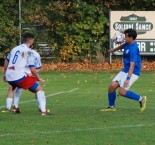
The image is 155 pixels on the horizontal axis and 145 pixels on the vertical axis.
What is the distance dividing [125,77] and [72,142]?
5.25 metres

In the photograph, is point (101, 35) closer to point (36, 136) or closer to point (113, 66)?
point (113, 66)

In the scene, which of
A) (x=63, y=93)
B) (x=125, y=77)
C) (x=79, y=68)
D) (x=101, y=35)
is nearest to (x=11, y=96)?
(x=125, y=77)

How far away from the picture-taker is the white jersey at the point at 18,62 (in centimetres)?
1561

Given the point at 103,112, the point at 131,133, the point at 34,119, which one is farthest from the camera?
the point at 103,112

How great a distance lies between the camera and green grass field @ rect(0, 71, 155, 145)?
38.4 feet

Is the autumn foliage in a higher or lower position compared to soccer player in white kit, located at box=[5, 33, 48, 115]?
lower

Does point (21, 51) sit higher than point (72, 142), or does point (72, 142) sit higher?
point (21, 51)

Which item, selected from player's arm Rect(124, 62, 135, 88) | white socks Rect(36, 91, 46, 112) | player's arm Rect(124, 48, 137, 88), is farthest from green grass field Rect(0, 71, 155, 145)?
player's arm Rect(124, 48, 137, 88)

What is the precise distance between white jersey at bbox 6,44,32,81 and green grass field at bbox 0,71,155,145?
825 millimetres

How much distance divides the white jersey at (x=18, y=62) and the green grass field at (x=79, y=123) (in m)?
0.82

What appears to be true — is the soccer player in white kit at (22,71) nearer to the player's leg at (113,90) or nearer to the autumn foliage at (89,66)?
the player's leg at (113,90)

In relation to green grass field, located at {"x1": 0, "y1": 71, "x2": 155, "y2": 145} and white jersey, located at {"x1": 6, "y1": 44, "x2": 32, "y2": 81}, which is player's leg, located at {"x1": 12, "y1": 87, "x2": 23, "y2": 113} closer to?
green grass field, located at {"x1": 0, "y1": 71, "x2": 155, "y2": 145}

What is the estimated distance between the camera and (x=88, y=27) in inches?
1592

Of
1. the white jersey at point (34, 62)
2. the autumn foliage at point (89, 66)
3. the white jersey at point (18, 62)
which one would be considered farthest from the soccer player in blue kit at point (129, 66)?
Answer: the autumn foliage at point (89, 66)
